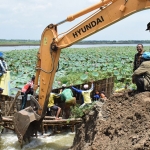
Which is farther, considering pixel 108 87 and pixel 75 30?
pixel 108 87

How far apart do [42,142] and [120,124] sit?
4.24m

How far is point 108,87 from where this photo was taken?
459 inches

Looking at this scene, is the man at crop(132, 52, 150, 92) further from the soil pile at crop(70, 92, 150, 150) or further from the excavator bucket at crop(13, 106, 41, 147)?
the excavator bucket at crop(13, 106, 41, 147)

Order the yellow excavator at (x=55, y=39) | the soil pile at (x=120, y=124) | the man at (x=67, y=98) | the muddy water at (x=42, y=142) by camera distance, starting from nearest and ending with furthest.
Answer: the soil pile at (x=120, y=124)
the yellow excavator at (x=55, y=39)
the muddy water at (x=42, y=142)
the man at (x=67, y=98)

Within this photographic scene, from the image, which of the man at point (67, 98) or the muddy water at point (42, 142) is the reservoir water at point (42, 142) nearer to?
the muddy water at point (42, 142)

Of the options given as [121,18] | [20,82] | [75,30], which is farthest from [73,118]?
[20,82]

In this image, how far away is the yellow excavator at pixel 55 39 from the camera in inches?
238

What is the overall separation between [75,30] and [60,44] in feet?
1.94

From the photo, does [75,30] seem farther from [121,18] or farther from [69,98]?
[69,98]

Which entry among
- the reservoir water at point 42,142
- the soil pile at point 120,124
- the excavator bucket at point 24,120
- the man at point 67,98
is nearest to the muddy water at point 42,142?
the reservoir water at point 42,142

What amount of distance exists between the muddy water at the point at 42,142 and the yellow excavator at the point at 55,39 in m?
0.47

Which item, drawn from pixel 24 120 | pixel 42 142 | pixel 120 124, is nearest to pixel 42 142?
pixel 42 142

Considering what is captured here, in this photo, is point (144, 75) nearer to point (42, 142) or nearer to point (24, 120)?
point (24, 120)

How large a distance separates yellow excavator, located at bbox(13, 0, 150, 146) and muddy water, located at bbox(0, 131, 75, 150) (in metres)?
0.47
